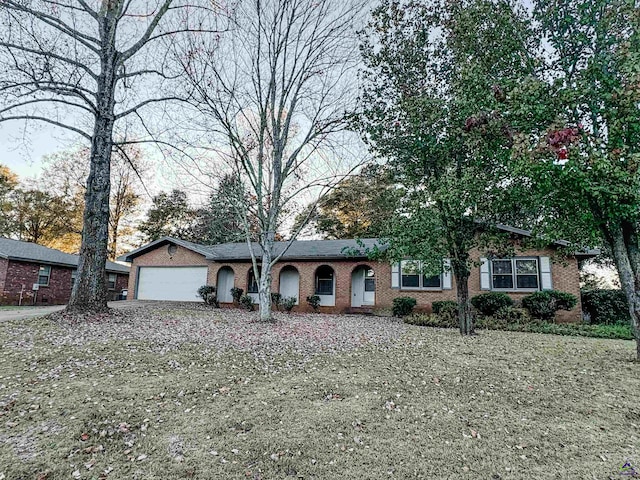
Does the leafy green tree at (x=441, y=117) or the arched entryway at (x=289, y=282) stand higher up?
the leafy green tree at (x=441, y=117)

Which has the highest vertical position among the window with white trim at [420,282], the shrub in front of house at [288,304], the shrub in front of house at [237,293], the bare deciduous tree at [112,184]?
the bare deciduous tree at [112,184]

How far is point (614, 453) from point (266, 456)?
3396 mm

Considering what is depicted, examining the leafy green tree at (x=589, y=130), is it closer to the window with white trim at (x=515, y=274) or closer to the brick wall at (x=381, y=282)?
the brick wall at (x=381, y=282)

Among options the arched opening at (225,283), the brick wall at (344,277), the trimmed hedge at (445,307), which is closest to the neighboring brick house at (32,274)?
the brick wall at (344,277)

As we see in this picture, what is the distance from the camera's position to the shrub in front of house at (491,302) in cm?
1354

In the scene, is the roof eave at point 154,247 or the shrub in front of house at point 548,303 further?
the roof eave at point 154,247

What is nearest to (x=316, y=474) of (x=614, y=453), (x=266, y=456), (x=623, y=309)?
(x=266, y=456)

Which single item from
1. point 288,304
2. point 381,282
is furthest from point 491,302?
point 288,304

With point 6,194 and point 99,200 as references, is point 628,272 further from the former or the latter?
point 6,194

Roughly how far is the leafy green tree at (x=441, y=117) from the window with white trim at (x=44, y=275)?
20.0 m

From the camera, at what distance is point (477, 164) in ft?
30.1

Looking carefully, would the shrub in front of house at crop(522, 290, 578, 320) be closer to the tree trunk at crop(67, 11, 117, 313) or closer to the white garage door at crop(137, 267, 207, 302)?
the tree trunk at crop(67, 11, 117, 313)

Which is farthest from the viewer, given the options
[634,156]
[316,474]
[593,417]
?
[634,156]

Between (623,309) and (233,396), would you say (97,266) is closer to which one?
(233,396)
